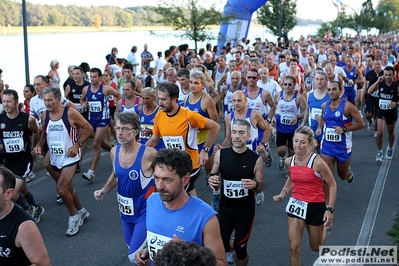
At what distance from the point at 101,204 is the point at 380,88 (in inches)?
235

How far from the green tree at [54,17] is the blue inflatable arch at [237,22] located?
10155mm

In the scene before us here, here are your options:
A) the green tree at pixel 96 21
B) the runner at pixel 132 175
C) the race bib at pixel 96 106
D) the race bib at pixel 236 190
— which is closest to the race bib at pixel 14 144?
the runner at pixel 132 175

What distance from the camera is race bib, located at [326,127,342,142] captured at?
7273 millimetres

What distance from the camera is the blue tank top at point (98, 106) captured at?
9203 millimetres

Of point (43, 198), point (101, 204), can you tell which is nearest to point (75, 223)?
point (101, 204)

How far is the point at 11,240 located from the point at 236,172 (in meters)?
2.28

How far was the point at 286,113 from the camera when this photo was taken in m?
8.70

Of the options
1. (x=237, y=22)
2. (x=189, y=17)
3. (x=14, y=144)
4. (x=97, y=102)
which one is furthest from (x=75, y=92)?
(x=237, y=22)

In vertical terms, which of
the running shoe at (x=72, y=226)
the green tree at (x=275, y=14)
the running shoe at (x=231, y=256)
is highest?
the green tree at (x=275, y=14)

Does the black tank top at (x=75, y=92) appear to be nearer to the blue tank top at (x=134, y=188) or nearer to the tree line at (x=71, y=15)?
the blue tank top at (x=134, y=188)

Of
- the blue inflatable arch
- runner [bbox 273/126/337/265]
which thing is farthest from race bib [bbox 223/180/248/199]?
the blue inflatable arch

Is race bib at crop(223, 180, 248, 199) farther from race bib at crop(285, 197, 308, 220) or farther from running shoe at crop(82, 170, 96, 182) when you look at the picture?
running shoe at crop(82, 170, 96, 182)

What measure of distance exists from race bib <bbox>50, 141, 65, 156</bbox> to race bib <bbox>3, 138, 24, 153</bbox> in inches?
18.1

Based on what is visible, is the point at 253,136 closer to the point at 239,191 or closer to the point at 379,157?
the point at 239,191
